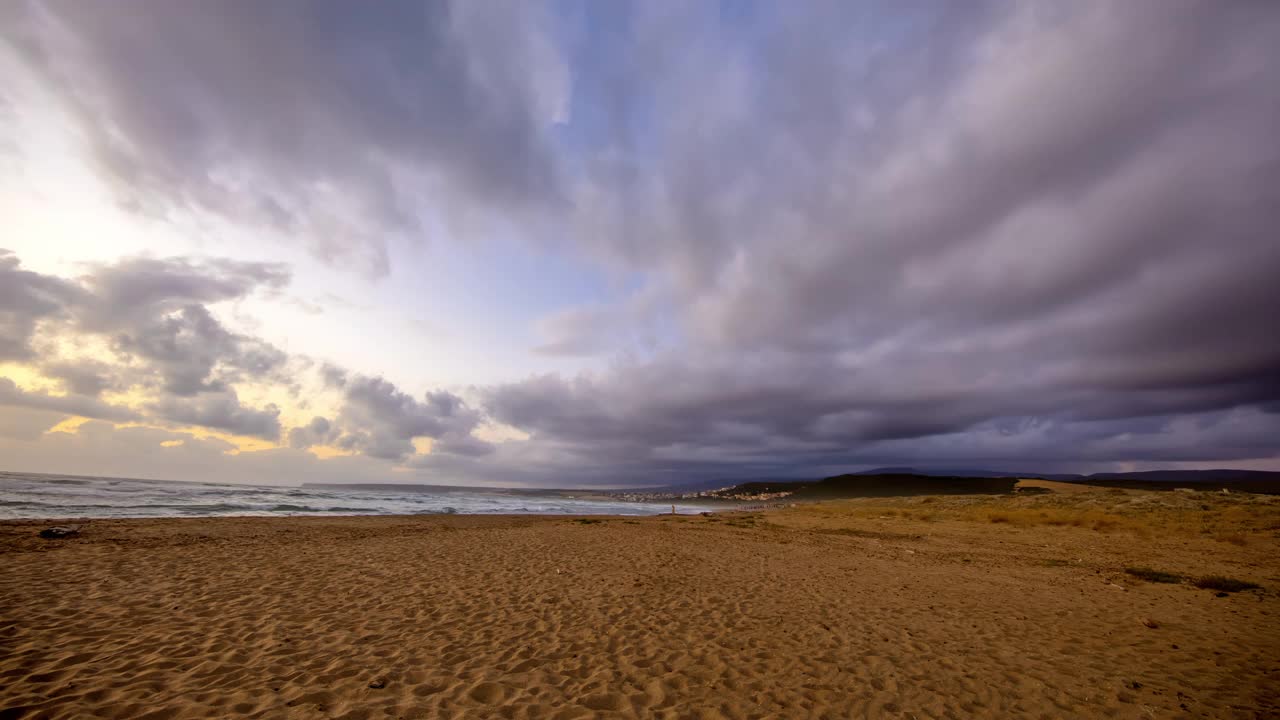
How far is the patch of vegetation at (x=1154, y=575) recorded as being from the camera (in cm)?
1419

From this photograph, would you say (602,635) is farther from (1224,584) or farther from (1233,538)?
(1233,538)

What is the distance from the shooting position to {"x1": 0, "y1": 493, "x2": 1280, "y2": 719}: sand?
626cm

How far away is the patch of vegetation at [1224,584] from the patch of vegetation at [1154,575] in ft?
1.79

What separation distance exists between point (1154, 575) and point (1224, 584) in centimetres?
150

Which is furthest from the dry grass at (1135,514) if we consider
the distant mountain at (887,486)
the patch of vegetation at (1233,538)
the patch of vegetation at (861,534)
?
the distant mountain at (887,486)

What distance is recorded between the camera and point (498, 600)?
1091 centimetres

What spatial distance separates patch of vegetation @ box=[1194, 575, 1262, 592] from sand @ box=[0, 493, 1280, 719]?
417 millimetres

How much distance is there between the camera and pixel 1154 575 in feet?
47.7

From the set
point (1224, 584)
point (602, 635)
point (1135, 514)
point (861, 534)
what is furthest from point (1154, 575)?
point (1135, 514)

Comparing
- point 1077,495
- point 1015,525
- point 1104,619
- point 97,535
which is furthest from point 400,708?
point 1077,495

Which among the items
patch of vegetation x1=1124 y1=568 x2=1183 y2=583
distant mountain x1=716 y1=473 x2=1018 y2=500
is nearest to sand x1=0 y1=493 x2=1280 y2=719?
patch of vegetation x1=1124 y1=568 x2=1183 y2=583

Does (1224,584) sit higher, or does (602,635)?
(602,635)

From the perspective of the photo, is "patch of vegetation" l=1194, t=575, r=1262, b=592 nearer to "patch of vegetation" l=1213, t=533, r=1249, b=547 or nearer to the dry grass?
"patch of vegetation" l=1213, t=533, r=1249, b=547

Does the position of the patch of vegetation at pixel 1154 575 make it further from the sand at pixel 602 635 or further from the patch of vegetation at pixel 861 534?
the patch of vegetation at pixel 861 534
